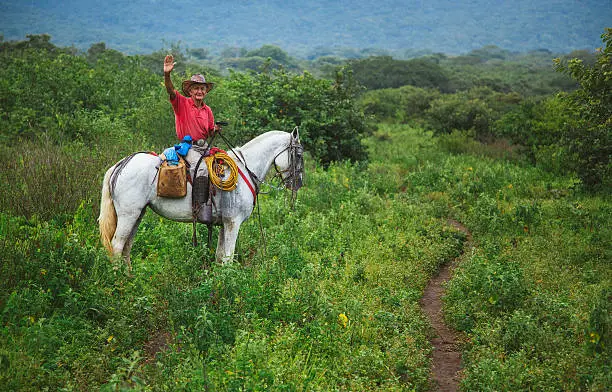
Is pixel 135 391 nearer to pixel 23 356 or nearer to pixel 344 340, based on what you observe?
pixel 23 356

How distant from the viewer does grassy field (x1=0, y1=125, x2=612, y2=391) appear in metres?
5.12

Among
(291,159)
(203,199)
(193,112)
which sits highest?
(193,112)

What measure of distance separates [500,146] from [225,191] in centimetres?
1656

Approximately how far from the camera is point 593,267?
855cm

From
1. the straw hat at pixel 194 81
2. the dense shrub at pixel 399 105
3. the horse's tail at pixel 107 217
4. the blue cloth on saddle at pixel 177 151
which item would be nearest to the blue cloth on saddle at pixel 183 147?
the blue cloth on saddle at pixel 177 151

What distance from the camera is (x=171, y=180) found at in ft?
23.0

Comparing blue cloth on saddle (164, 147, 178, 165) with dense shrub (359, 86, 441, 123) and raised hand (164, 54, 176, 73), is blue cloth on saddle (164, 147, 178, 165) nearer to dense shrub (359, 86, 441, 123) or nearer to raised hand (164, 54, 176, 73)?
raised hand (164, 54, 176, 73)

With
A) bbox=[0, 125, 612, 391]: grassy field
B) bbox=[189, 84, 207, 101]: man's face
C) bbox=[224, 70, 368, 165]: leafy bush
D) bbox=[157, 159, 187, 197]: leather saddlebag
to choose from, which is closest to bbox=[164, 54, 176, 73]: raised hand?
bbox=[189, 84, 207, 101]: man's face

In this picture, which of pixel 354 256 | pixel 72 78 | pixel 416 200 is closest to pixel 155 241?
pixel 354 256

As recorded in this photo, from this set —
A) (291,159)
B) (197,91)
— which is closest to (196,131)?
(197,91)

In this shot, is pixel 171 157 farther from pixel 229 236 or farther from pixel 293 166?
pixel 293 166

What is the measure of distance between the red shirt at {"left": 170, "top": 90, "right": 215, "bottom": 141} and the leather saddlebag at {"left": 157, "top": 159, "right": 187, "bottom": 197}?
1.88 feet

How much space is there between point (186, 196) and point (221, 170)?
64cm

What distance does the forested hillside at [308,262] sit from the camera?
538 cm
